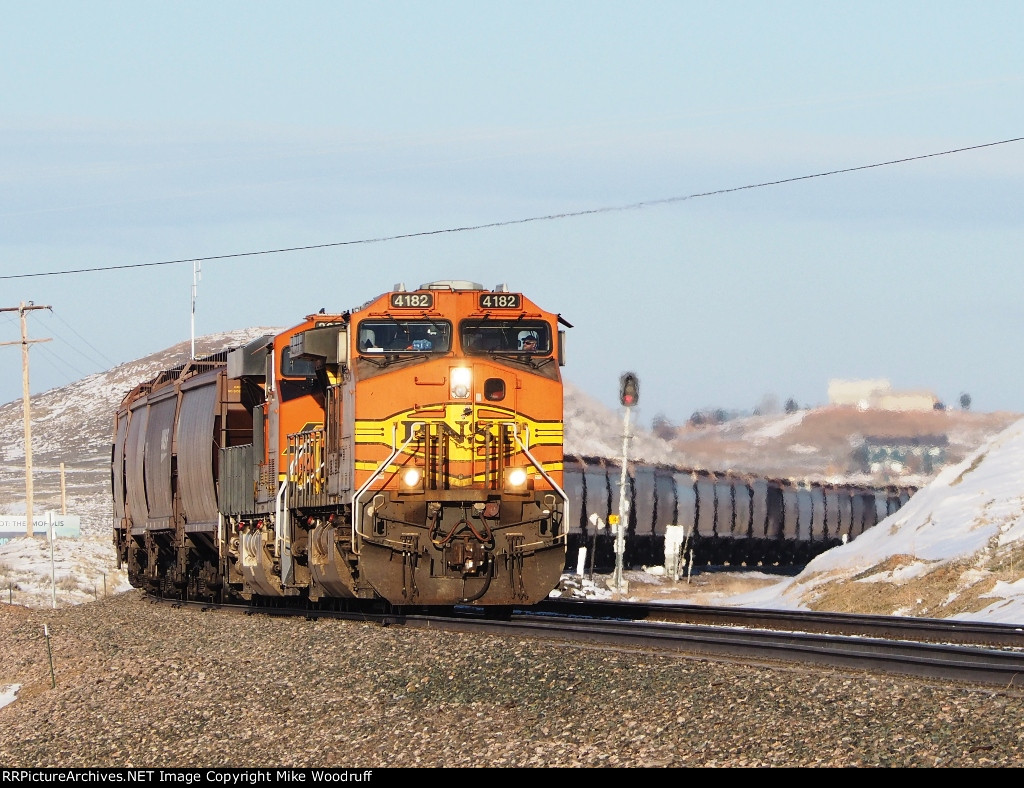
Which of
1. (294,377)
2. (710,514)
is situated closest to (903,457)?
(710,514)

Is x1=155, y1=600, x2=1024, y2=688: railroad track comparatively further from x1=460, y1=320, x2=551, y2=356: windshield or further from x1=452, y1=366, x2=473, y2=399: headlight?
x1=460, y1=320, x2=551, y2=356: windshield

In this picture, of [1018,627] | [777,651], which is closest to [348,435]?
[777,651]

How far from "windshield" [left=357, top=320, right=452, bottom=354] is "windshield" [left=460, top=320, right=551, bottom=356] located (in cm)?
25

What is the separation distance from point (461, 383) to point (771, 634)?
4.60 m

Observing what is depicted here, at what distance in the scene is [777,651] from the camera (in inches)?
501

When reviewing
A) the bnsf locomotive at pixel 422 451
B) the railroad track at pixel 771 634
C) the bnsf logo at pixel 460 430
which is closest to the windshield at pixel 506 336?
the bnsf locomotive at pixel 422 451

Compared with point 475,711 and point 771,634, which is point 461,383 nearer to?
point 771,634

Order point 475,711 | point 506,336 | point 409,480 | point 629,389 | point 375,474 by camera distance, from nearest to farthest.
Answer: point 475,711, point 375,474, point 409,480, point 506,336, point 629,389

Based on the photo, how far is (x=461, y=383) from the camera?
17031 mm

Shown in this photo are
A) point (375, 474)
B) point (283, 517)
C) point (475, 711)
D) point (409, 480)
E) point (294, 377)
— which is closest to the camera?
point (475, 711)

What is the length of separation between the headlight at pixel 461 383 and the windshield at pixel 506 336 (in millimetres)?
344

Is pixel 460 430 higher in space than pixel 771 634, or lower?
higher

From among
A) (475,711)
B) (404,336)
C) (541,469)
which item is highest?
(404,336)

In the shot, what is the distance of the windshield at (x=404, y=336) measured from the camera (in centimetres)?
1714
